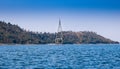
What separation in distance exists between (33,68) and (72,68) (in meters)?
6.93

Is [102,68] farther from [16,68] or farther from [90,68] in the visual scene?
[16,68]

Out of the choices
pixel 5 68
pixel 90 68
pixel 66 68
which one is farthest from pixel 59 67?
pixel 5 68

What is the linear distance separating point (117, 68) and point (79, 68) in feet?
21.9

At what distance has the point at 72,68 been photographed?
2117 inches

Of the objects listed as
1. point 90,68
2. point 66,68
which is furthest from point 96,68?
point 66,68

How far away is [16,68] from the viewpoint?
174 feet

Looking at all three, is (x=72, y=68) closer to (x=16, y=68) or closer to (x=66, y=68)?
(x=66, y=68)

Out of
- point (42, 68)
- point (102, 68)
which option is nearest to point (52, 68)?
point (42, 68)

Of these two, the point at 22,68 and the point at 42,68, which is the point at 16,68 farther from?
the point at 42,68

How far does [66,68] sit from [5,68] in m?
10.8

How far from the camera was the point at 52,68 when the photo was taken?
54.1 meters

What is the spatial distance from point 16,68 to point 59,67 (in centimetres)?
805

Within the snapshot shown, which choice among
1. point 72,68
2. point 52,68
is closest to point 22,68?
point 52,68

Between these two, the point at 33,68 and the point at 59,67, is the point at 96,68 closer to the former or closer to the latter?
the point at 59,67
